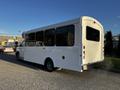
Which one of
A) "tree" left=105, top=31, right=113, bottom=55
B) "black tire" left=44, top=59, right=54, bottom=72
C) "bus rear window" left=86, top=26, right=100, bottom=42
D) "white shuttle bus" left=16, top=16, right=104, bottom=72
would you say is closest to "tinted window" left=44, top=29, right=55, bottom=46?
"white shuttle bus" left=16, top=16, right=104, bottom=72

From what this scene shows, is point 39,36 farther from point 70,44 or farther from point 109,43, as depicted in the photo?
point 109,43

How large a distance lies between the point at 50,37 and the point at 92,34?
8.29ft

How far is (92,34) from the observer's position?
1002 cm

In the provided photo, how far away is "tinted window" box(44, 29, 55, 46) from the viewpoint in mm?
10914

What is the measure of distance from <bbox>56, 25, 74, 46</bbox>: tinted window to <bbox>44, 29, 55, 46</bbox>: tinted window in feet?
1.34

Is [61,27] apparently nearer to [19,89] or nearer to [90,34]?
[90,34]

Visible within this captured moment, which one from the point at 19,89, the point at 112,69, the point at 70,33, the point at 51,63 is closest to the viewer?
the point at 19,89

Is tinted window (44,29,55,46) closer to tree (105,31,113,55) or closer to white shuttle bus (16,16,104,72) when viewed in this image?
white shuttle bus (16,16,104,72)

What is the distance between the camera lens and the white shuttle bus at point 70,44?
29.7ft

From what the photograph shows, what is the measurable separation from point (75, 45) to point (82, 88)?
2427 millimetres

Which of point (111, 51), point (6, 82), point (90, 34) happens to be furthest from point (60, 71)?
point (111, 51)

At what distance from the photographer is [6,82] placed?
8.39 m

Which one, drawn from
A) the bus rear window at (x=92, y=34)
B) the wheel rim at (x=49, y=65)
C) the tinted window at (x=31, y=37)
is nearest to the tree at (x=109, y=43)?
the tinted window at (x=31, y=37)

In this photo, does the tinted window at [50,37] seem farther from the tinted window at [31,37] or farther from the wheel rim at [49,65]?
the tinted window at [31,37]
